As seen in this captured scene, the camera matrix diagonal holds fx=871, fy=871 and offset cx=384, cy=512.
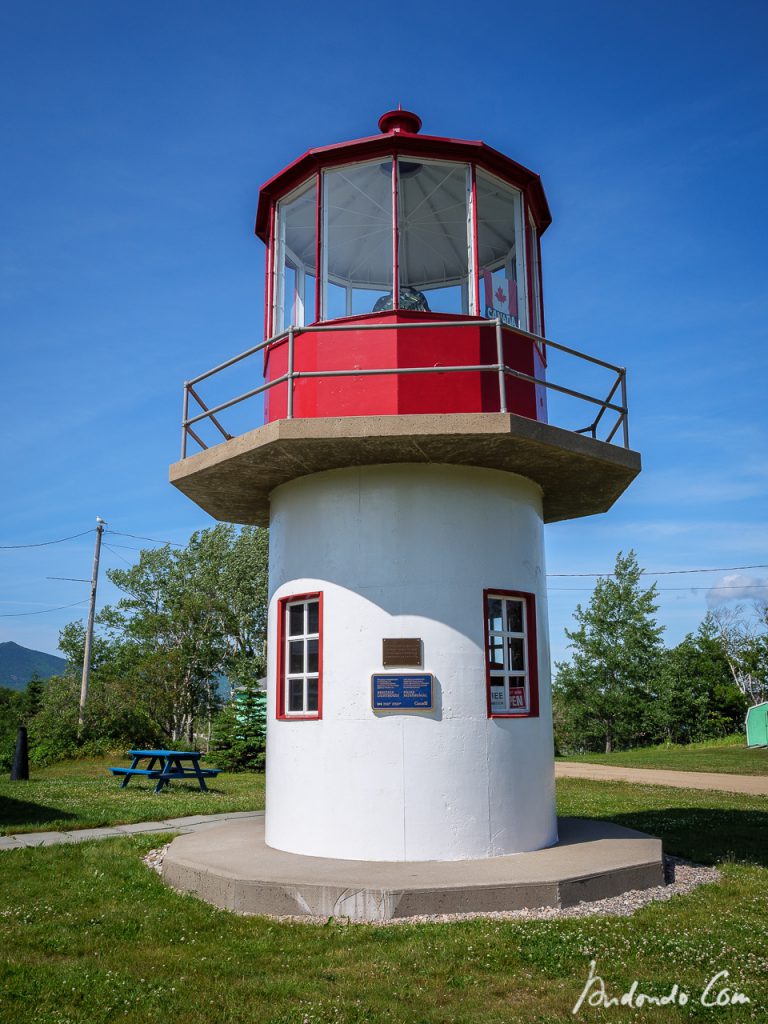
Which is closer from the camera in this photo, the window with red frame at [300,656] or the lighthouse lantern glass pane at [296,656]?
the window with red frame at [300,656]

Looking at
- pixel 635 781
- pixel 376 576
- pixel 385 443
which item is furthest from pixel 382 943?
pixel 635 781

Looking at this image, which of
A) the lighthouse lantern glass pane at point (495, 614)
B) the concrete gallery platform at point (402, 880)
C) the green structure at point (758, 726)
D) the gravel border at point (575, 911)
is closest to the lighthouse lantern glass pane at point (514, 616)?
the lighthouse lantern glass pane at point (495, 614)

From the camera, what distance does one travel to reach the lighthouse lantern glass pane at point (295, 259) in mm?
11312

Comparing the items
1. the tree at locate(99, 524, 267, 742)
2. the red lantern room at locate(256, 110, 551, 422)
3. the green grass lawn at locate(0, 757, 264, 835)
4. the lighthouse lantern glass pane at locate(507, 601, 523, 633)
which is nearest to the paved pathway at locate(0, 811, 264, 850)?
the green grass lawn at locate(0, 757, 264, 835)

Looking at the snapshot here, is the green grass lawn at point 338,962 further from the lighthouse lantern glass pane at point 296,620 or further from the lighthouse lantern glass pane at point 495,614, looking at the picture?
the lighthouse lantern glass pane at point 495,614

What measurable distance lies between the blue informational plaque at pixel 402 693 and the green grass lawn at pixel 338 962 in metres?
2.55

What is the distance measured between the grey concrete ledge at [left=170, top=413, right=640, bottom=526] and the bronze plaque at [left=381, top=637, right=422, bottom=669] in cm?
208

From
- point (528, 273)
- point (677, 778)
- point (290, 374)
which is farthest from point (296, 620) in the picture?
point (677, 778)

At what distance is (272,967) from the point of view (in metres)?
6.49

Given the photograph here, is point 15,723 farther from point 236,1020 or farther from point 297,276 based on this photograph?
point 236,1020

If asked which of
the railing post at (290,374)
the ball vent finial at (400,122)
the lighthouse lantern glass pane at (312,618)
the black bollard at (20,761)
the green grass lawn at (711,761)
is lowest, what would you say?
the green grass lawn at (711,761)

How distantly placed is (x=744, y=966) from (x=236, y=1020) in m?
3.72

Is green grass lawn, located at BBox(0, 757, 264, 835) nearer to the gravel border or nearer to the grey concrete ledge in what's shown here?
the gravel border

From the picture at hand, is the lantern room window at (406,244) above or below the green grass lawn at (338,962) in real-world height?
above
